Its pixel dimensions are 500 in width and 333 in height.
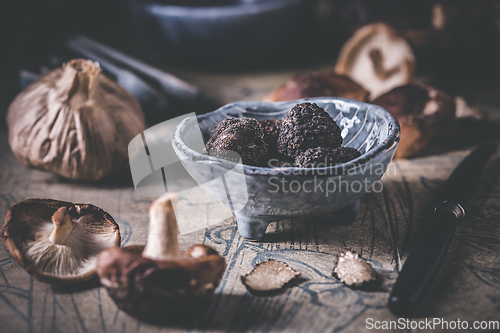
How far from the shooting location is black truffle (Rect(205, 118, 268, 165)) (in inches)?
25.0

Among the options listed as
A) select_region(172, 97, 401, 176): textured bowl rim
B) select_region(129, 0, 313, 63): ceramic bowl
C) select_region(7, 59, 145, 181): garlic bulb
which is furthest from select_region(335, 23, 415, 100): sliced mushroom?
select_region(7, 59, 145, 181): garlic bulb

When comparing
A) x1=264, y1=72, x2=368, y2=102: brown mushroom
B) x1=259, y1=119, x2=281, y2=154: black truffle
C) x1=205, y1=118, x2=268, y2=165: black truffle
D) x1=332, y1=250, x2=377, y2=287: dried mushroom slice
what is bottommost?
x1=332, y1=250, x2=377, y2=287: dried mushroom slice

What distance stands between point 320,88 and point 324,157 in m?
0.53

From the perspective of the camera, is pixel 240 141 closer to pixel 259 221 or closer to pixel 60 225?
pixel 259 221

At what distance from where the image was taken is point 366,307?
1.82ft

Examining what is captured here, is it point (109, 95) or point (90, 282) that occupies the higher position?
point (109, 95)

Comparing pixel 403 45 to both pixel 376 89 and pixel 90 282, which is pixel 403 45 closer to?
pixel 376 89

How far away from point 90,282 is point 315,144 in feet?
1.34

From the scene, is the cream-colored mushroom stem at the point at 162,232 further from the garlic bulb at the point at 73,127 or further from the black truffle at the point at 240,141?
the garlic bulb at the point at 73,127

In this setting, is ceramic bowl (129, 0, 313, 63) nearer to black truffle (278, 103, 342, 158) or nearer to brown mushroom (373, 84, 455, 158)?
brown mushroom (373, 84, 455, 158)

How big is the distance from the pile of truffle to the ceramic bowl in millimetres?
814

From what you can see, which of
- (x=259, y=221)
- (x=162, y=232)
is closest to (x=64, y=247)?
(x=162, y=232)

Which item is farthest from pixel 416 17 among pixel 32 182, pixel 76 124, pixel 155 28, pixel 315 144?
pixel 32 182

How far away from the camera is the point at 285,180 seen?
1.84ft
